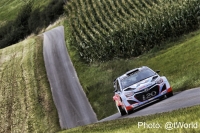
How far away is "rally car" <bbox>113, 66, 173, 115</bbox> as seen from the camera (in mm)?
20328

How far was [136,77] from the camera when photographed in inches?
853

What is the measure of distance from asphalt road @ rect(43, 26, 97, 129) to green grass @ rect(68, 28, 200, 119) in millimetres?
875

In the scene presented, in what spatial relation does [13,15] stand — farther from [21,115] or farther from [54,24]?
[21,115]

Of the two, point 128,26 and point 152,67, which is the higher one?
point 128,26

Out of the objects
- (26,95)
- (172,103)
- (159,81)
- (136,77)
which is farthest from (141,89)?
(26,95)

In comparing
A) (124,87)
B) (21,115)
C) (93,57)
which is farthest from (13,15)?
(124,87)

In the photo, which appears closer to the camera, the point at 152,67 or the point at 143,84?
the point at 143,84

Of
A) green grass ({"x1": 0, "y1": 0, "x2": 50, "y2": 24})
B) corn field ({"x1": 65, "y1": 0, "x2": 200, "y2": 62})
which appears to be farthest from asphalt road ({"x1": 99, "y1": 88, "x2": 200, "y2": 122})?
green grass ({"x1": 0, "y1": 0, "x2": 50, "y2": 24})

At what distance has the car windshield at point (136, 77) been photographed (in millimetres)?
21328

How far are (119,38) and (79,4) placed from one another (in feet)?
112

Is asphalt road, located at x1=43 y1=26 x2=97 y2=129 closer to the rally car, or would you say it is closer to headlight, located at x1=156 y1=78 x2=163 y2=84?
the rally car

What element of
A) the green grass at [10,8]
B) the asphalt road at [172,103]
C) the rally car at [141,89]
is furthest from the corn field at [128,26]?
the green grass at [10,8]

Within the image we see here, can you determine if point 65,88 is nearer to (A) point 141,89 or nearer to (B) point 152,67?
(B) point 152,67

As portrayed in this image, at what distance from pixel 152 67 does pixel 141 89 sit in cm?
2052
